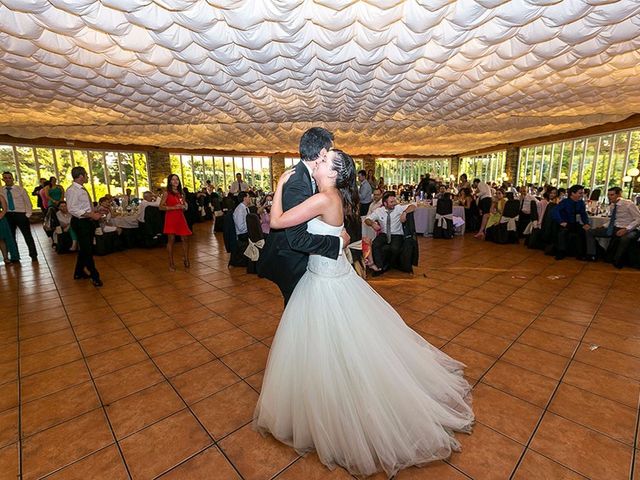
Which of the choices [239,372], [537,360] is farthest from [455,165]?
[239,372]

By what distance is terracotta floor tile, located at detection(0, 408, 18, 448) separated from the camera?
5.91ft

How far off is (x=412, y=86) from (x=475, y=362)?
199 inches

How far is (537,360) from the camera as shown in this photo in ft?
8.27

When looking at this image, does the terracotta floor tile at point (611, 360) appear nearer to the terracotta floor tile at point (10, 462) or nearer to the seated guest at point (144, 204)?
the terracotta floor tile at point (10, 462)

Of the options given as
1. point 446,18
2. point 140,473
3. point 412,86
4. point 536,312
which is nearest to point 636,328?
point 536,312

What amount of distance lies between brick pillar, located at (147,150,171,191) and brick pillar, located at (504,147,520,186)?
51.2ft

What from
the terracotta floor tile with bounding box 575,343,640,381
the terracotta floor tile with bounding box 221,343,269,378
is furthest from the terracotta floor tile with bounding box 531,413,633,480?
the terracotta floor tile with bounding box 221,343,269,378

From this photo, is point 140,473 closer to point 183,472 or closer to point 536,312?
point 183,472

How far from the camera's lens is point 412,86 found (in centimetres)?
581

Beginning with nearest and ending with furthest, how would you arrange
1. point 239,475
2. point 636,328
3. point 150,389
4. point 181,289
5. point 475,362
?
point 239,475 < point 150,389 < point 475,362 < point 636,328 < point 181,289

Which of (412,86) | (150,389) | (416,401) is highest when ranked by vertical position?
(412,86)

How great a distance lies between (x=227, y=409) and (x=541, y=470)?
175 centimetres

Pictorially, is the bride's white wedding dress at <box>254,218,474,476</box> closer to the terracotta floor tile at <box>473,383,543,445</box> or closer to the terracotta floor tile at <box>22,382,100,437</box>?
the terracotta floor tile at <box>473,383,543,445</box>

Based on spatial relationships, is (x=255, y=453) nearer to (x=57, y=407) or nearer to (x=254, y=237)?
(x=57, y=407)
